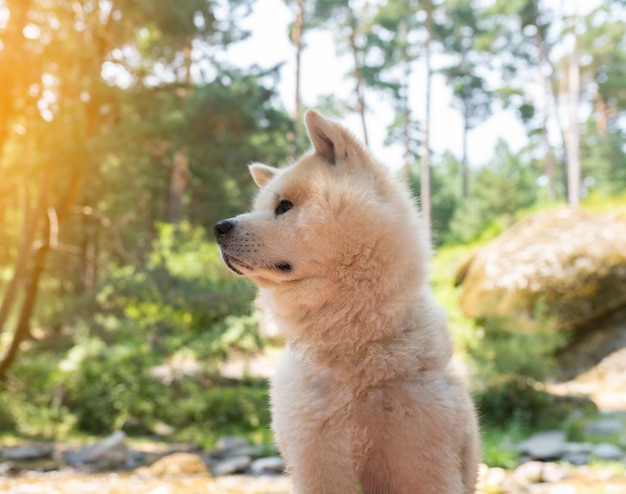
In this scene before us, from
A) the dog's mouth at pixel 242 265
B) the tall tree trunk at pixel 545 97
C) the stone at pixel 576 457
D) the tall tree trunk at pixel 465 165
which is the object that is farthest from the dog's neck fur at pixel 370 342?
the tall tree trunk at pixel 465 165

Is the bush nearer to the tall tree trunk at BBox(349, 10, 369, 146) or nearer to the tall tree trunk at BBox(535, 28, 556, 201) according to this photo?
the tall tree trunk at BBox(349, 10, 369, 146)

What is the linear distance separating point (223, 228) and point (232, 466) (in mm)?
4134

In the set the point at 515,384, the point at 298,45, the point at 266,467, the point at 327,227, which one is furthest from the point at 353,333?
the point at 298,45

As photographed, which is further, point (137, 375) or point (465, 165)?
point (465, 165)

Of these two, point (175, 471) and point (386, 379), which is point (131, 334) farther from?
point (386, 379)

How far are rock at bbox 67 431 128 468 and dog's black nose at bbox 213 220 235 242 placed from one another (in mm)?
4534

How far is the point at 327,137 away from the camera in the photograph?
62.6 inches

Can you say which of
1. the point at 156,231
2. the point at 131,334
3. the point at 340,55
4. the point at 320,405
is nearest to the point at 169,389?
the point at 131,334

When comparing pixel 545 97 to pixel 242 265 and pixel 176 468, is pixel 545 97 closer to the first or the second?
pixel 176 468

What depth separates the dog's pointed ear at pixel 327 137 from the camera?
5.09ft

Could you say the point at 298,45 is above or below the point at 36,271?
above

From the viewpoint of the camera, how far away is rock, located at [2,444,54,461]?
5.44 metres

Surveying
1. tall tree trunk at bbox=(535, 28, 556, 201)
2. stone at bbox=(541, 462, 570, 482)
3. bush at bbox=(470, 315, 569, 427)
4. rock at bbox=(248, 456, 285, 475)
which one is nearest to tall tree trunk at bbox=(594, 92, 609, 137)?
tall tree trunk at bbox=(535, 28, 556, 201)

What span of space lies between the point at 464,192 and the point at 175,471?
17.3 meters
